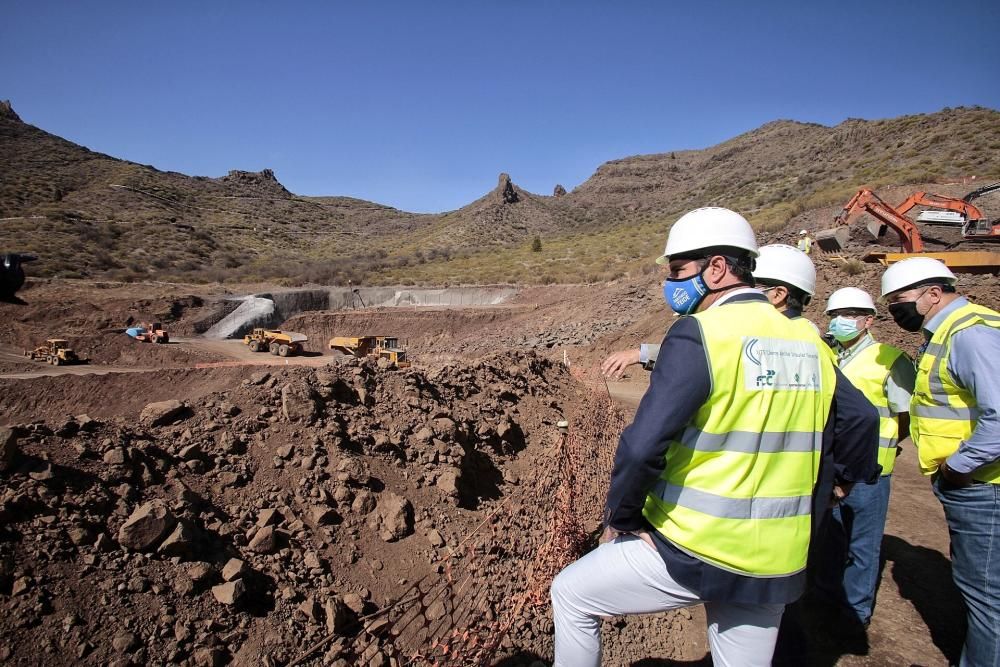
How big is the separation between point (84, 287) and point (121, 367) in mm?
14318

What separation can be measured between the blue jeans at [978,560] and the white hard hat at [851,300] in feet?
4.94

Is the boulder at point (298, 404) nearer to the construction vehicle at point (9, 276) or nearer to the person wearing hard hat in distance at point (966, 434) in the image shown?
the construction vehicle at point (9, 276)

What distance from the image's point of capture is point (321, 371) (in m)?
5.56

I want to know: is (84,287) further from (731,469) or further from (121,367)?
(731,469)

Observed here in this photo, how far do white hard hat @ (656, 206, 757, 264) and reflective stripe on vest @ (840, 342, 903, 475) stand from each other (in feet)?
7.73

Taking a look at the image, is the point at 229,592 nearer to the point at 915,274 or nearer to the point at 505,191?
the point at 915,274

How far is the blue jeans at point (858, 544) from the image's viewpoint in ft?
11.7

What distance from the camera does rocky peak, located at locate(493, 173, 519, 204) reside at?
3264 inches

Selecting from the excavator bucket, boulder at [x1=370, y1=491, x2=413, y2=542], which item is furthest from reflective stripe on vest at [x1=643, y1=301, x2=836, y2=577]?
the excavator bucket

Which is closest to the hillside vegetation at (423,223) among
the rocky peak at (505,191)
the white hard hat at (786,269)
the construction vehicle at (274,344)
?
the rocky peak at (505,191)

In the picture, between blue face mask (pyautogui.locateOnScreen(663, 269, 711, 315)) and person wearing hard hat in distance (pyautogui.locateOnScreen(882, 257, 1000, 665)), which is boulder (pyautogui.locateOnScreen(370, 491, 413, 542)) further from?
person wearing hard hat in distance (pyautogui.locateOnScreen(882, 257, 1000, 665))

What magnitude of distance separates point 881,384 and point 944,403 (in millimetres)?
806

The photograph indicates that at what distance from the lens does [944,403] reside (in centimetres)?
272

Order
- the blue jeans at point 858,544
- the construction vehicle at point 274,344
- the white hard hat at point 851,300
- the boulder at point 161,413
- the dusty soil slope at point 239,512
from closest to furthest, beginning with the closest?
the dusty soil slope at point 239,512
the blue jeans at point 858,544
the white hard hat at point 851,300
the boulder at point 161,413
the construction vehicle at point 274,344
